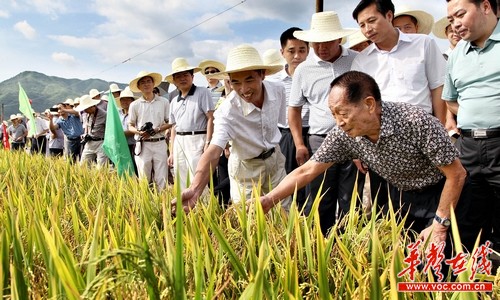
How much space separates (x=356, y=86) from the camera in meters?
1.41

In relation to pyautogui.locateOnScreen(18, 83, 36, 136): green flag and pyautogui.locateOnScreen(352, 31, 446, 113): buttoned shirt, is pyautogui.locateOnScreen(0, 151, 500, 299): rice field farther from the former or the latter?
pyautogui.locateOnScreen(18, 83, 36, 136): green flag

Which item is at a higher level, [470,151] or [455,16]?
[455,16]

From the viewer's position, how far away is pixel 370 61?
7.55ft

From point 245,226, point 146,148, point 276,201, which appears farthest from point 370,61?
point 146,148

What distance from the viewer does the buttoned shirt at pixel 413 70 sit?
7.02 feet

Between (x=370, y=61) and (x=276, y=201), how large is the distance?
1.17 metres

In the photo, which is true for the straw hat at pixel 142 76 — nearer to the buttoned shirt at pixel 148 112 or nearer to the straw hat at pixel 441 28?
the buttoned shirt at pixel 148 112

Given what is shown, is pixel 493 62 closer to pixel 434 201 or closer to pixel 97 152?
pixel 434 201

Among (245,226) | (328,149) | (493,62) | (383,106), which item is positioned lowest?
(245,226)

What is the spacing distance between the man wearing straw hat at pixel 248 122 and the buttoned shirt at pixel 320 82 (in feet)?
0.56

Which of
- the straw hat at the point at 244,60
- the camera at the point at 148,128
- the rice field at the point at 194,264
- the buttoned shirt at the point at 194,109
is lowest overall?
the rice field at the point at 194,264

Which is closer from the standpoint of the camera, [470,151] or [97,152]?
[470,151]

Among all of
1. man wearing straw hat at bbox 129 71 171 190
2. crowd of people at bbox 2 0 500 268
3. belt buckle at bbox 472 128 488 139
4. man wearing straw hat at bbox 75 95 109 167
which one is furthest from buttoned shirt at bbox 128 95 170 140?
belt buckle at bbox 472 128 488 139

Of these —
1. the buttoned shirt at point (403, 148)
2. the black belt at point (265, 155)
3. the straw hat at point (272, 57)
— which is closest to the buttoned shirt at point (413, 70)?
the buttoned shirt at point (403, 148)
